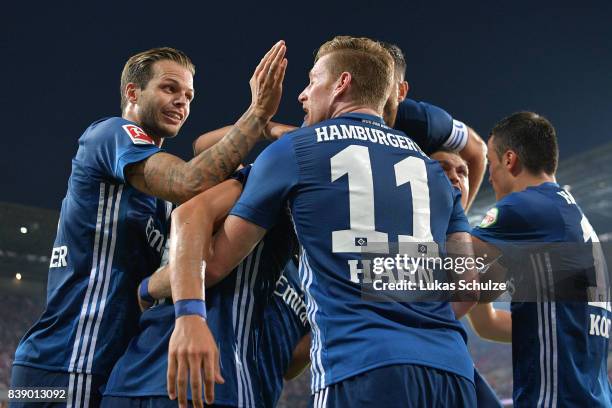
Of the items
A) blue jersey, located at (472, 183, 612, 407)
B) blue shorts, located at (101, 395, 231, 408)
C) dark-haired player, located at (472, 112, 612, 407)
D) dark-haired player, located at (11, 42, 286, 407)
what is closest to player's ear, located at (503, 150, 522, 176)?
dark-haired player, located at (472, 112, 612, 407)

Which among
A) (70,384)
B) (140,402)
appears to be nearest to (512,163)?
(140,402)

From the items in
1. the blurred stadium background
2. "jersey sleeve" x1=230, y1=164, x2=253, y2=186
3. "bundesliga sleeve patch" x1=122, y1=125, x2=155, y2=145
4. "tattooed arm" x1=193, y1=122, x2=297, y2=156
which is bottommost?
"jersey sleeve" x1=230, y1=164, x2=253, y2=186

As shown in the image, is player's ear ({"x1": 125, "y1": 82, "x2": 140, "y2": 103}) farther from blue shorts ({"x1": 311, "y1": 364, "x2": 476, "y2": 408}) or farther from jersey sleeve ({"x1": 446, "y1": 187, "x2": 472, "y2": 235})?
blue shorts ({"x1": 311, "y1": 364, "x2": 476, "y2": 408})

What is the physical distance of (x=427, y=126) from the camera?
363 centimetres

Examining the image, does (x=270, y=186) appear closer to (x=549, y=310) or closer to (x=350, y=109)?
(x=350, y=109)

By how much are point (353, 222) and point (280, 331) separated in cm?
82

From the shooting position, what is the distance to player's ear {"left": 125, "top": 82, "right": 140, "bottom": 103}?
3762 mm

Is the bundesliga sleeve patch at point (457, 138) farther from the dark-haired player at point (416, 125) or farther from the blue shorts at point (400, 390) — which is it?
the blue shorts at point (400, 390)

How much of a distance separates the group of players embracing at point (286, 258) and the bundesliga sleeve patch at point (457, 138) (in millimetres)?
13

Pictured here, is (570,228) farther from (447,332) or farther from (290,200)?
(290,200)

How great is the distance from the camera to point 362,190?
2373 mm

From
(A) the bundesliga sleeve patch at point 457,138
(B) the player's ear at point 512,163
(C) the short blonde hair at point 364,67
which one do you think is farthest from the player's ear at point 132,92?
(B) the player's ear at point 512,163

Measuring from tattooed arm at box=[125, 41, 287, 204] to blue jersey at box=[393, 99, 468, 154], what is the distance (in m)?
0.84

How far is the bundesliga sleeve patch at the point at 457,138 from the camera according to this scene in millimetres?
3793
